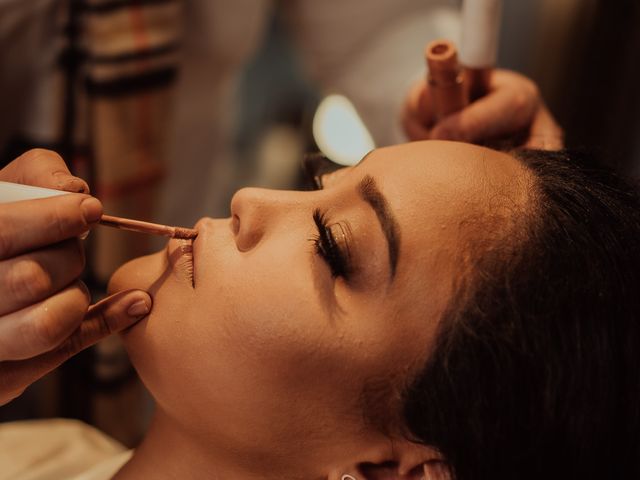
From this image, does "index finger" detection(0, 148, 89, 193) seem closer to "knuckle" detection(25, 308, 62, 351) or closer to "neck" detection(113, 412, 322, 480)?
"knuckle" detection(25, 308, 62, 351)

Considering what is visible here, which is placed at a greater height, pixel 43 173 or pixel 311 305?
pixel 43 173

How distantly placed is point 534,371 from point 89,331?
429 mm

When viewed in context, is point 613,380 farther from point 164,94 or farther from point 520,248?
point 164,94

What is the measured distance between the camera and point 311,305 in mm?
678

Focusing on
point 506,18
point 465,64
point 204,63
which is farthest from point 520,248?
point 506,18

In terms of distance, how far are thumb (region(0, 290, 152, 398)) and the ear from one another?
261mm

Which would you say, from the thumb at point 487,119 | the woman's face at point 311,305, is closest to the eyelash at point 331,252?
the woman's face at point 311,305

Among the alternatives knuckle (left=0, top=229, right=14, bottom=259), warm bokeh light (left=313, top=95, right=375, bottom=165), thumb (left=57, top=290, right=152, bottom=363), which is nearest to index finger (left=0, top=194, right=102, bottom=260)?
knuckle (left=0, top=229, right=14, bottom=259)

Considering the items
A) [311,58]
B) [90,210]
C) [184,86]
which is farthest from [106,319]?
[311,58]

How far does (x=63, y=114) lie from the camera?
3.58ft

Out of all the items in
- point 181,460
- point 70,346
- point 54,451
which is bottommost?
point 54,451

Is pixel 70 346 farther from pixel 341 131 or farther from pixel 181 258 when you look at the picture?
pixel 341 131

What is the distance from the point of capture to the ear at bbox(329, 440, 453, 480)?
2.26ft

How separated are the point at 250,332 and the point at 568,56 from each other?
1243 mm
